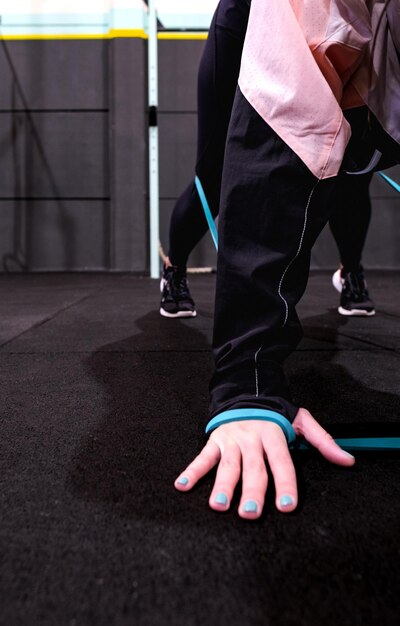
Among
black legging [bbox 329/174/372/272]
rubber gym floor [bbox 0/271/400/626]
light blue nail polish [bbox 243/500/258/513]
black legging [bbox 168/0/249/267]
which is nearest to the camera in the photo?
rubber gym floor [bbox 0/271/400/626]

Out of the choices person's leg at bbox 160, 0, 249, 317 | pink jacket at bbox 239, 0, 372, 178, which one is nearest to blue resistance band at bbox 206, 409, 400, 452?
pink jacket at bbox 239, 0, 372, 178

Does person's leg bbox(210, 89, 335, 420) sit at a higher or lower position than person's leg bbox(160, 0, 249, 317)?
lower

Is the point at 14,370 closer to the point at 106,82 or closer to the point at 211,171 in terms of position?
the point at 211,171

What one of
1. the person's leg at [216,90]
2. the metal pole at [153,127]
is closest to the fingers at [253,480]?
the person's leg at [216,90]

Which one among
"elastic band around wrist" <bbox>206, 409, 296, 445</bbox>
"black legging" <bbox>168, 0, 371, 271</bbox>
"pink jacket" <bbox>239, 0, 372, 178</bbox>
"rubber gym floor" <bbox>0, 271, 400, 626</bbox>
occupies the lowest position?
"rubber gym floor" <bbox>0, 271, 400, 626</bbox>

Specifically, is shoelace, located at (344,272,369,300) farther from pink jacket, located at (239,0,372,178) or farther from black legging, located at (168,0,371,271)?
pink jacket, located at (239,0,372,178)

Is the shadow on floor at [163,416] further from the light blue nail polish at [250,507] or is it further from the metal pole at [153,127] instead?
the metal pole at [153,127]

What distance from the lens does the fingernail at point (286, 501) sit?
467 millimetres

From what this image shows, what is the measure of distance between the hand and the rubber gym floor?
1 cm

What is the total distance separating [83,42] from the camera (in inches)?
149

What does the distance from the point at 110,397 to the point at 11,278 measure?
280 centimetres

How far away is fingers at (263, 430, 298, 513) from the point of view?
47 centimetres

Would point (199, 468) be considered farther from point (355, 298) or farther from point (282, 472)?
point (355, 298)

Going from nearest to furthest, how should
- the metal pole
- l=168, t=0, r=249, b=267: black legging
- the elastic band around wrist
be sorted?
the elastic band around wrist < l=168, t=0, r=249, b=267: black legging < the metal pole
